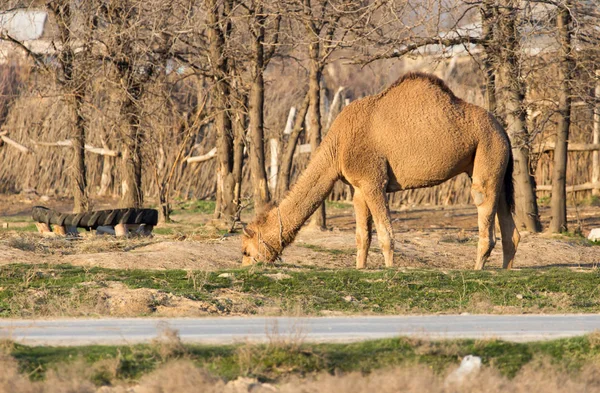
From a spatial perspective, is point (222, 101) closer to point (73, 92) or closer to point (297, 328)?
point (73, 92)

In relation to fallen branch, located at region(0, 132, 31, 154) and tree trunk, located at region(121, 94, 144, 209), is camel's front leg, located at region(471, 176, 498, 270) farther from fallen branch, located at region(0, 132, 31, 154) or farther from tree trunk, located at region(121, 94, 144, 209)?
fallen branch, located at region(0, 132, 31, 154)

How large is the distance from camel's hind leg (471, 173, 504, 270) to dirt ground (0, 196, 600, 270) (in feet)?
4.22

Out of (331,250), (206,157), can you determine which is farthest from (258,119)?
(206,157)

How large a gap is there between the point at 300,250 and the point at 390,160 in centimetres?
316

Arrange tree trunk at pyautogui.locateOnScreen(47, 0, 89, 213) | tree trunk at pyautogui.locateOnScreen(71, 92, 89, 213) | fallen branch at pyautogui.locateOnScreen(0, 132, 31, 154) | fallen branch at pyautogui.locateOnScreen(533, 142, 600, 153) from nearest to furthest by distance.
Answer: tree trunk at pyautogui.locateOnScreen(47, 0, 89, 213) → tree trunk at pyautogui.locateOnScreen(71, 92, 89, 213) → fallen branch at pyautogui.locateOnScreen(533, 142, 600, 153) → fallen branch at pyautogui.locateOnScreen(0, 132, 31, 154)

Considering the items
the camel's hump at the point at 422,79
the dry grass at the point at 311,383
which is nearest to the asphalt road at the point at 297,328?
the dry grass at the point at 311,383

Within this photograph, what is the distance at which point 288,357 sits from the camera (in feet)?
25.5

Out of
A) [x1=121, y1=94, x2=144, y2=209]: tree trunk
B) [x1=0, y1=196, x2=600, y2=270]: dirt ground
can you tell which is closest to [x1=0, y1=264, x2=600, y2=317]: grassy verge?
[x1=0, y1=196, x2=600, y2=270]: dirt ground

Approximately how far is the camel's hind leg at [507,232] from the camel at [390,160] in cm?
42

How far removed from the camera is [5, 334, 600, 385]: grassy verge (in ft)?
25.0

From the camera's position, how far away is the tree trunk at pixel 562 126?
63.9 ft

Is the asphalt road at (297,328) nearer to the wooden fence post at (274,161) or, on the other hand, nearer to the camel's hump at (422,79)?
the camel's hump at (422,79)

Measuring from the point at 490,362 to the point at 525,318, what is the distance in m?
2.56

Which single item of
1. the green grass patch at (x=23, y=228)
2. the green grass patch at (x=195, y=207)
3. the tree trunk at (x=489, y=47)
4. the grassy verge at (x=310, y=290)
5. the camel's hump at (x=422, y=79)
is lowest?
the grassy verge at (x=310, y=290)
